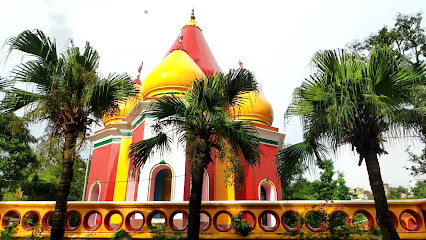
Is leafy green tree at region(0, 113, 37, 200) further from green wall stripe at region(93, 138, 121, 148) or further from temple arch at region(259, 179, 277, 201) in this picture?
temple arch at region(259, 179, 277, 201)

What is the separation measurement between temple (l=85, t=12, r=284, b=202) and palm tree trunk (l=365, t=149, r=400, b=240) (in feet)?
17.7

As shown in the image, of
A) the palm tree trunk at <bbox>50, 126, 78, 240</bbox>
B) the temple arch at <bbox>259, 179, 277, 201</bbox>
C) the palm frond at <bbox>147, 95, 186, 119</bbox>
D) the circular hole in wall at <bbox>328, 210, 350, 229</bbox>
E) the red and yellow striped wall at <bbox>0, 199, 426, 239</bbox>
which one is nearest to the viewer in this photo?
the palm tree trunk at <bbox>50, 126, 78, 240</bbox>

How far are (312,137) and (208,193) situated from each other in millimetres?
5578

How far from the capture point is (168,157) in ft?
36.6

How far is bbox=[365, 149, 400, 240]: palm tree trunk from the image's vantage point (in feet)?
18.5

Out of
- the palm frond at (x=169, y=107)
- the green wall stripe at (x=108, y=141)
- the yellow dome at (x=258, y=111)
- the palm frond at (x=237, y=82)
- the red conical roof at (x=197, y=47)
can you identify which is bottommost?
the palm frond at (x=169, y=107)

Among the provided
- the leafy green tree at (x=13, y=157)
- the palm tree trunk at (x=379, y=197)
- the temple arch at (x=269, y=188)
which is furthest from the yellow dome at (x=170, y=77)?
the leafy green tree at (x=13, y=157)

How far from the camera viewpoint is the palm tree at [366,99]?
5.89m

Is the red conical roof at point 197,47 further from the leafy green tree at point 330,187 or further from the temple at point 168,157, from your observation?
the leafy green tree at point 330,187

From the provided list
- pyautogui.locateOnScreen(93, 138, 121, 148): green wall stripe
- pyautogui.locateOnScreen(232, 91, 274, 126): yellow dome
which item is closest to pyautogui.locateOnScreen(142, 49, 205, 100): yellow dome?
pyautogui.locateOnScreen(232, 91, 274, 126): yellow dome

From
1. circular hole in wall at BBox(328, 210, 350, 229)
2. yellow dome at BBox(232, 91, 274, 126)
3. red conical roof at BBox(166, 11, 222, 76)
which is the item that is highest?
red conical roof at BBox(166, 11, 222, 76)

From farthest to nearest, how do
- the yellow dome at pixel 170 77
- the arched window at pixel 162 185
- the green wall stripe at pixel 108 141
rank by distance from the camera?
1. the green wall stripe at pixel 108 141
2. the arched window at pixel 162 185
3. the yellow dome at pixel 170 77

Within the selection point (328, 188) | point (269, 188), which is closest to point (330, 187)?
point (328, 188)

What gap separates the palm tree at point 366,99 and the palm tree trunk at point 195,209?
235 centimetres
